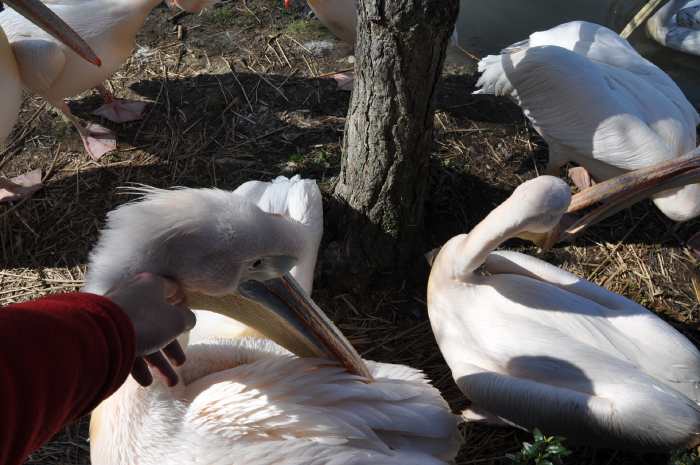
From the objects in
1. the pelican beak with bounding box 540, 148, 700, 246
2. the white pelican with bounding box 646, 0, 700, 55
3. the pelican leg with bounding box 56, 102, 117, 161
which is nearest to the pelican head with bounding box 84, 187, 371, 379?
the pelican beak with bounding box 540, 148, 700, 246

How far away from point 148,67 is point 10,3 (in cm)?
98

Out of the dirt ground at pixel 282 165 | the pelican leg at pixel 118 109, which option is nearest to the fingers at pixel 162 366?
the dirt ground at pixel 282 165

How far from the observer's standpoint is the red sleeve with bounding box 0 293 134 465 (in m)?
0.98

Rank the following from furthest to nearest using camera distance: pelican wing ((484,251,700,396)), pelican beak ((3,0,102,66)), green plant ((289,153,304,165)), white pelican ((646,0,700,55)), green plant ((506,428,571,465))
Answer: white pelican ((646,0,700,55)), green plant ((289,153,304,165)), pelican beak ((3,0,102,66)), pelican wing ((484,251,700,396)), green plant ((506,428,571,465))

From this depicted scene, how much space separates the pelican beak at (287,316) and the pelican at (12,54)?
159cm

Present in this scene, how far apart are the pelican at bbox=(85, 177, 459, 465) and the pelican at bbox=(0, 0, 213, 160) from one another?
1614mm

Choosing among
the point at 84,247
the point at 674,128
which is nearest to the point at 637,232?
the point at 674,128

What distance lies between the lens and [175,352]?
1455mm

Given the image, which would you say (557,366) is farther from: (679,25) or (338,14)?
(679,25)

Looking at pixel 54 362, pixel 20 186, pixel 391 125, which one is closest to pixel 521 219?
pixel 391 125

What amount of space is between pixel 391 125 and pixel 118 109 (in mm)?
1733

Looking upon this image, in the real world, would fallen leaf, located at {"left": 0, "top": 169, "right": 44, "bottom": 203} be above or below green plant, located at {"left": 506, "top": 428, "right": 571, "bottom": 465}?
above

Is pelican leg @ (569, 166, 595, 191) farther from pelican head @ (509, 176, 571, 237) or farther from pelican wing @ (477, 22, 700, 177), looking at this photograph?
pelican head @ (509, 176, 571, 237)

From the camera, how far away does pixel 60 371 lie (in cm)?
103
